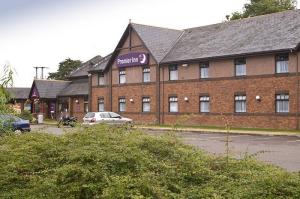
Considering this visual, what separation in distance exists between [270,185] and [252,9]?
188ft

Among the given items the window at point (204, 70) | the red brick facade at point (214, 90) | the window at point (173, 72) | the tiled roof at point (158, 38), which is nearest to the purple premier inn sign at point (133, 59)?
the red brick facade at point (214, 90)

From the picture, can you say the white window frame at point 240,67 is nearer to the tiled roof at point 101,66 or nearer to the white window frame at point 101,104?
the tiled roof at point 101,66

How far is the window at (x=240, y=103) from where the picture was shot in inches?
1438

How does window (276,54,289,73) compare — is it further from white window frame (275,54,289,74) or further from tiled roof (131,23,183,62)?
tiled roof (131,23,183,62)

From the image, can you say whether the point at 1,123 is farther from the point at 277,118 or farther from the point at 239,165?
the point at 277,118

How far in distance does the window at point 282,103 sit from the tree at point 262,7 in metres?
26.5

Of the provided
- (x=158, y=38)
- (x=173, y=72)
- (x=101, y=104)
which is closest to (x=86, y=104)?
(x=101, y=104)

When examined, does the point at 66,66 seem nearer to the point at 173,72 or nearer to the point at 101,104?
the point at 101,104

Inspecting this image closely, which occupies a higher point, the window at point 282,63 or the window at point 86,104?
the window at point 282,63

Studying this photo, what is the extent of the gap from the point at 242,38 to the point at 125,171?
3232 centimetres

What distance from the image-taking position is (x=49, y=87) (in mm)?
62375

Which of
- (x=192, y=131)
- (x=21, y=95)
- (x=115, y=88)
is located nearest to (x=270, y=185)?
(x=192, y=131)

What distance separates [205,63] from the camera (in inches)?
1554

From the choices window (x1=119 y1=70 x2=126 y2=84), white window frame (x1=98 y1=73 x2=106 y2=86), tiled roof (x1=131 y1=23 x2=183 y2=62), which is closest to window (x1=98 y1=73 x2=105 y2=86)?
white window frame (x1=98 y1=73 x2=106 y2=86)
